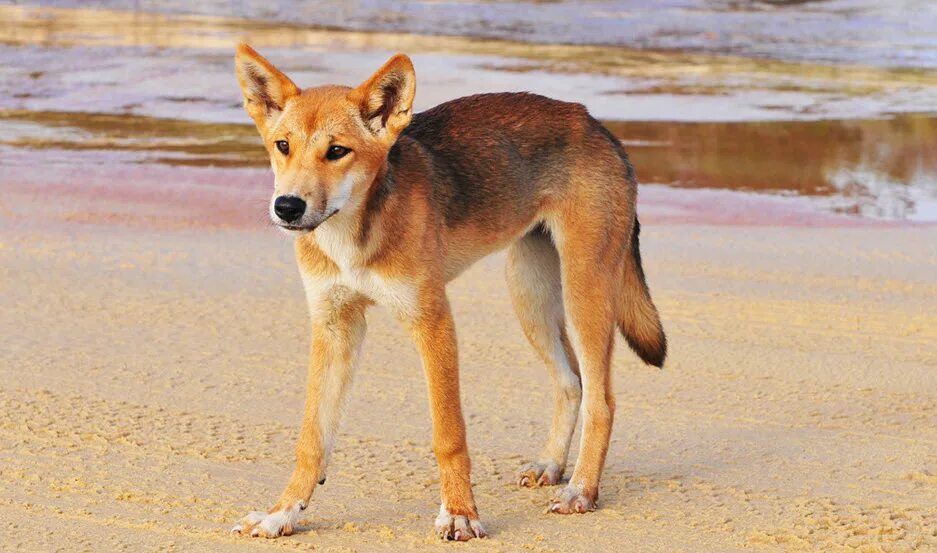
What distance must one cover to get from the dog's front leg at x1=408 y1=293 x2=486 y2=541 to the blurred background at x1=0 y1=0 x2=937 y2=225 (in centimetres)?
585

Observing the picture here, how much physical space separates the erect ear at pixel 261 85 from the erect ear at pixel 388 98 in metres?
0.25

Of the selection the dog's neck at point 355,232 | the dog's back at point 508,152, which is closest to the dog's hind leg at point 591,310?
the dog's back at point 508,152

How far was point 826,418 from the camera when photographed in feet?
21.8

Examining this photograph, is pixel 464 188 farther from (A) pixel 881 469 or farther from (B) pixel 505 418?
(A) pixel 881 469

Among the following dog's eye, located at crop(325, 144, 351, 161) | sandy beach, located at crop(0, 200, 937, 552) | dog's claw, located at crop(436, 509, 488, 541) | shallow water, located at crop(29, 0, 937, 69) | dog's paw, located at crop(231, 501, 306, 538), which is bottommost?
shallow water, located at crop(29, 0, 937, 69)

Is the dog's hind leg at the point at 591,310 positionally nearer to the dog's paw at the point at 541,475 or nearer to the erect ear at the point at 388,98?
the dog's paw at the point at 541,475

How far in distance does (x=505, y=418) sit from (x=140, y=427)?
167 centimetres

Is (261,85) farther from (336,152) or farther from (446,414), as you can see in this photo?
(446,414)

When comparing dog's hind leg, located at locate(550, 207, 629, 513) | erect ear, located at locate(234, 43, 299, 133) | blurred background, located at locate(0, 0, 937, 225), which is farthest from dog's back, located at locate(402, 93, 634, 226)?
blurred background, located at locate(0, 0, 937, 225)

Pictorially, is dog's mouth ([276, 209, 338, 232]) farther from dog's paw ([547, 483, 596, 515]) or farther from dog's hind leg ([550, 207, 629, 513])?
dog's paw ([547, 483, 596, 515])

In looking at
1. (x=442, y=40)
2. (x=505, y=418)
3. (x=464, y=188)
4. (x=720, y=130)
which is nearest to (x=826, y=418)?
(x=505, y=418)

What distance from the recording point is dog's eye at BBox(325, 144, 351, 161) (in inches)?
189

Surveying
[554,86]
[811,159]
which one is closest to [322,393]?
[811,159]

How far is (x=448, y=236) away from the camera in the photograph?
212 inches
